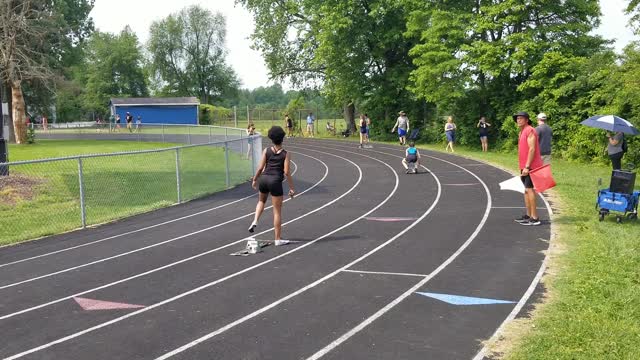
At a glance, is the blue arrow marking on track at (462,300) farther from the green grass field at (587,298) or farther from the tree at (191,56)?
the tree at (191,56)

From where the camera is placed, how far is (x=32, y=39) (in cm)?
2848

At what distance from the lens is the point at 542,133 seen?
12.8m

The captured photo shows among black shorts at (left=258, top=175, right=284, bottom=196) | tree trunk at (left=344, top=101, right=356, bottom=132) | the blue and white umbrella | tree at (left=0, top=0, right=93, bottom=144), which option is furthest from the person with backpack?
tree trunk at (left=344, top=101, right=356, bottom=132)

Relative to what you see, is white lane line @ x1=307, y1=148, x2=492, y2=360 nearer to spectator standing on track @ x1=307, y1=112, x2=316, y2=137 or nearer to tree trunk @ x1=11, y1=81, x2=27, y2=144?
tree trunk @ x1=11, y1=81, x2=27, y2=144

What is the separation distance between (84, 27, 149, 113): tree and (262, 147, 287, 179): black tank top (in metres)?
84.6

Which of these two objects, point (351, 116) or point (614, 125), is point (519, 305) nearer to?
point (614, 125)

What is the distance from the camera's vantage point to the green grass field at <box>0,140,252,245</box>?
1334 cm

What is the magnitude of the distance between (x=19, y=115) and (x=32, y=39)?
6.86 m

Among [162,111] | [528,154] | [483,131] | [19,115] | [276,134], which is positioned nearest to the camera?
[276,134]

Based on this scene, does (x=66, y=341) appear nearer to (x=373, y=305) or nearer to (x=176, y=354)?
(x=176, y=354)

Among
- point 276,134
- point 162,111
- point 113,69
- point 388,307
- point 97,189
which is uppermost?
point 113,69

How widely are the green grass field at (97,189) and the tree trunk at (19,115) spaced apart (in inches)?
464

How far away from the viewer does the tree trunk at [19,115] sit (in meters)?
32.8

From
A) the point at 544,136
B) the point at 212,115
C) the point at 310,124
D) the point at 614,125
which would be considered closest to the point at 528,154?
the point at 614,125
